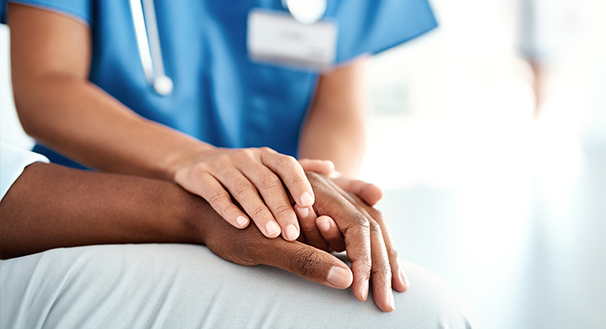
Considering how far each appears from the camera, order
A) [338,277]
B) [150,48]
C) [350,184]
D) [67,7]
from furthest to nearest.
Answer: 1. [150,48]
2. [67,7]
3. [350,184]
4. [338,277]

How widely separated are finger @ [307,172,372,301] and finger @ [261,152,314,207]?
0.08ft

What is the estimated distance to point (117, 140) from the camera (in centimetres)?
69

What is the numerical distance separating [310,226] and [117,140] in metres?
0.37

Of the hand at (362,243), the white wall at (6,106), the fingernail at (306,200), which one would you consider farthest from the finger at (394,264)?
the white wall at (6,106)

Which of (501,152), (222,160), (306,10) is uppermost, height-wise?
(306,10)

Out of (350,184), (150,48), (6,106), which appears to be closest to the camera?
(350,184)

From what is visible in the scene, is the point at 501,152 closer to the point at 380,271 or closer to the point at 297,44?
the point at 297,44

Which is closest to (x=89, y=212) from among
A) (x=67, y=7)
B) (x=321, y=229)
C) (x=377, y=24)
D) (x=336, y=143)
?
(x=321, y=229)

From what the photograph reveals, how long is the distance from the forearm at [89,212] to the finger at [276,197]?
0.23ft

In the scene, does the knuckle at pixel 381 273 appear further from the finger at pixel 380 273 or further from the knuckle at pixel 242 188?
the knuckle at pixel 242 188

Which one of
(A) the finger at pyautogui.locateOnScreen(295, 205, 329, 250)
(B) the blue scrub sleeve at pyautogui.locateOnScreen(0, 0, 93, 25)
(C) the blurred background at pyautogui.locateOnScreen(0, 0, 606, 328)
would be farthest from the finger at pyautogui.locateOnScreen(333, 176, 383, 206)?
(C) the blurred background at pyautogui.locateOnScreen(0, 0, 606, 328)

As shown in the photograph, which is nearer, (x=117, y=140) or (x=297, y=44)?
(x=117, y=140)

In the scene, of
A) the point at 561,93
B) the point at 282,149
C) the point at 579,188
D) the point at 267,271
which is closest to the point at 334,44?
the point at 282,149

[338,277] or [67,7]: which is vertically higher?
[67,7]
